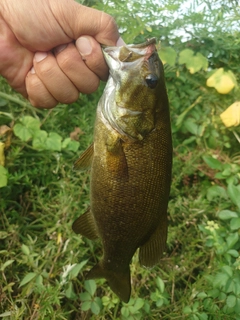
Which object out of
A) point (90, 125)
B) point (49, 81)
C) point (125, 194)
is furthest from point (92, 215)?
point (90, 125)

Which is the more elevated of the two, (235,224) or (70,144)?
(70,144)

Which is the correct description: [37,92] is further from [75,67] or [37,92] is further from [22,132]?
[22,132]

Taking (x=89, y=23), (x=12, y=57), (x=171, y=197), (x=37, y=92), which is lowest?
(x=171, y=197)

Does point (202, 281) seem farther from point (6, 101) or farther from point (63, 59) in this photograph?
point (6, 101)

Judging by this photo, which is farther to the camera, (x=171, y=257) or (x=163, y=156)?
(x=171, y=257)

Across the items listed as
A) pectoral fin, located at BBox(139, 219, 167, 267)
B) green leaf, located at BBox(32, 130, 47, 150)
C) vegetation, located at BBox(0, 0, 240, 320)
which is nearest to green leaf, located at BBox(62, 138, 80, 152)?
vegetation, located at BBox(0, 0, 240, 320)

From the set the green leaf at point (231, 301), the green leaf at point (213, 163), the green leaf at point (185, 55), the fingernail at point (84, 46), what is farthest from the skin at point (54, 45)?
the green leaf at point (185, 55)

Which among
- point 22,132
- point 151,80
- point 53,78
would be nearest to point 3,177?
point 22,132
